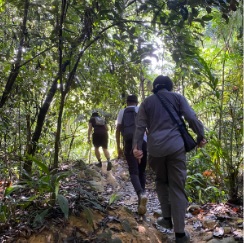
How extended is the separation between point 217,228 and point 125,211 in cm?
118

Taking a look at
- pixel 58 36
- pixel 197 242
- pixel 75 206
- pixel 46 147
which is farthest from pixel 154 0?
pixel 46 147

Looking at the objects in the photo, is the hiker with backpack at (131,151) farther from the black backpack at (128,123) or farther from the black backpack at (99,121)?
the black backpack at (99,121)

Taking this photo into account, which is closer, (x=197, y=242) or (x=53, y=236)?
(x=53, y=236)

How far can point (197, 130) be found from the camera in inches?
121

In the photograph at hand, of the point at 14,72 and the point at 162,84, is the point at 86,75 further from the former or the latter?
the point at 162,84

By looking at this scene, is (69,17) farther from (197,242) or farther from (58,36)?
(197,242)

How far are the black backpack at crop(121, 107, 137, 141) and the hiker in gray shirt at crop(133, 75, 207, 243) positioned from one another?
956mm

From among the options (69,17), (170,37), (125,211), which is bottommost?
(125,211)

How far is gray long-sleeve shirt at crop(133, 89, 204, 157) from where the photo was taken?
10.2 ft

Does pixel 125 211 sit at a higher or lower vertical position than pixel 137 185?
lower

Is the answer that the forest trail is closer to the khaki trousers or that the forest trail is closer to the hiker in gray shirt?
the hiker in gray shirt

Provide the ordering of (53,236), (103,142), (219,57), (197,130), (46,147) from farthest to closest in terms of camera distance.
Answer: (103,142) < (219,57) < (46,147) < (197,130) < (53,236)

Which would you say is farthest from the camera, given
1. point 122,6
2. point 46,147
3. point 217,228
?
point 46,147

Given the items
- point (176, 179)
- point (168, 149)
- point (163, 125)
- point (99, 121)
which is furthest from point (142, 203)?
point (99, 121)
